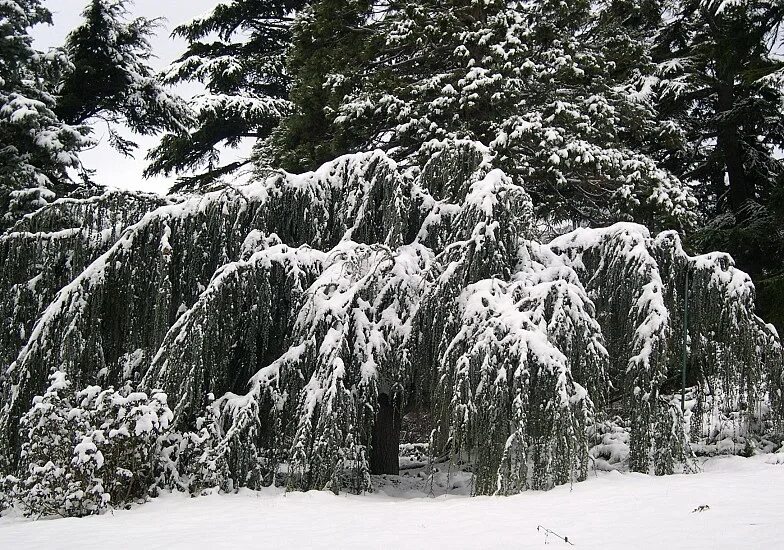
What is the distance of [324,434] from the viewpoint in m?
4.76

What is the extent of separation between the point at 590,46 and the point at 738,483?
8.29 m

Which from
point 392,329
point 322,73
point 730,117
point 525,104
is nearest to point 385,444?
point 392,329

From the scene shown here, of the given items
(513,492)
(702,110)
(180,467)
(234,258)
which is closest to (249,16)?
(702,110)

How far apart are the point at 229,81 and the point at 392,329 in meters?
11.4

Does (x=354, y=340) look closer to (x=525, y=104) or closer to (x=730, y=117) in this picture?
(x=525, y=104)

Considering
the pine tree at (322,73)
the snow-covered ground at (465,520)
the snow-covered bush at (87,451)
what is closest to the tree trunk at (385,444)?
the snow-covered ground at (465,520)

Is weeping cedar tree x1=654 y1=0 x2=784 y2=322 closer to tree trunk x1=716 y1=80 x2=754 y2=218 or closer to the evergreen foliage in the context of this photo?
tree trunk x1=716 y1=80 x2=754 y2=218

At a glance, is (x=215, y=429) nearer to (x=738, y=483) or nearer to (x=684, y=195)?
(x=738, y=483)

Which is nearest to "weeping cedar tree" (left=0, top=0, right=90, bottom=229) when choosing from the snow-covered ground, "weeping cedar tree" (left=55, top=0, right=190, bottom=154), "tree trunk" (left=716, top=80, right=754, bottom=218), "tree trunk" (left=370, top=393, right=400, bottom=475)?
"weeping cedar tree" (left=55, top=0, right=190, bottom=154)

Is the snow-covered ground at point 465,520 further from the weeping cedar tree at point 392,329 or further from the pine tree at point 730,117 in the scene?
the pine tree at point 730,117

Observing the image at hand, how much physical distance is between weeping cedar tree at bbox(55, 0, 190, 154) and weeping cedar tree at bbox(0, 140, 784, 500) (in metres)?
7.40

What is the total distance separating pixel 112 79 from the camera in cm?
1317

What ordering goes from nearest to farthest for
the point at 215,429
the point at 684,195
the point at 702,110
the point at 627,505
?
the point at 627,505 < the point at 215,429 < the point at 684,195 < the point at 702,110

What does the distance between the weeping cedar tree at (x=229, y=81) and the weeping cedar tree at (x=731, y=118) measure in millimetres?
7631
